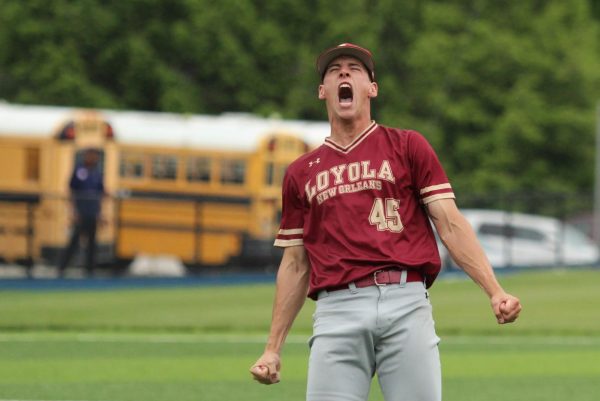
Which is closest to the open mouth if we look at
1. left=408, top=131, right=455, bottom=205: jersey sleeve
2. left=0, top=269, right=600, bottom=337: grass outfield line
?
left=408, top=131, right=455, bottom=205: jersey sleeve

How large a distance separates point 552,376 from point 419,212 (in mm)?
7162

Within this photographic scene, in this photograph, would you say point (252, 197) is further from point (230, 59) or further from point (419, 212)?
point (419, 212)

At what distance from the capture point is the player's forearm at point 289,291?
236 inches

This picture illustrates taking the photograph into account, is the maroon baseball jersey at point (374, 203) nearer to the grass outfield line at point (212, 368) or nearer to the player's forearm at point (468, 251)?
the player's forearm at point (468, 251)

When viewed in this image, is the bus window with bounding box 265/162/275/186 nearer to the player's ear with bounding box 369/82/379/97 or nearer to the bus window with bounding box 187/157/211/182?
the bus window with bounding box 187/157/211/182

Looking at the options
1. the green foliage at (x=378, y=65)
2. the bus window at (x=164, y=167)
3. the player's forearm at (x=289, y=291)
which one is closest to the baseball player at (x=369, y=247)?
the player's forearm at (x=289, y=291)

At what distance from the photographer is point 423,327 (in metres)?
5.70

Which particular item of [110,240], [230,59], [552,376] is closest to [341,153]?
[552,376]

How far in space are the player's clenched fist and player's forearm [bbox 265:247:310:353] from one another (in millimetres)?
109

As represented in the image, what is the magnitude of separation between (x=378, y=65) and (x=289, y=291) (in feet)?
129

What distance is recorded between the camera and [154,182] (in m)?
28.6

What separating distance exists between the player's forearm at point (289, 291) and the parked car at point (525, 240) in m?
23.9

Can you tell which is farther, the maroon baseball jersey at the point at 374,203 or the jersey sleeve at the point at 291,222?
the jersey sleeve at the point at 291,222

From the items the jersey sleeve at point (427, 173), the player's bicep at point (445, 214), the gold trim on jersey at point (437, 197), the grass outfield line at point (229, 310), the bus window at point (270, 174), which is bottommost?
the grass outfield line at point (229, 310)
